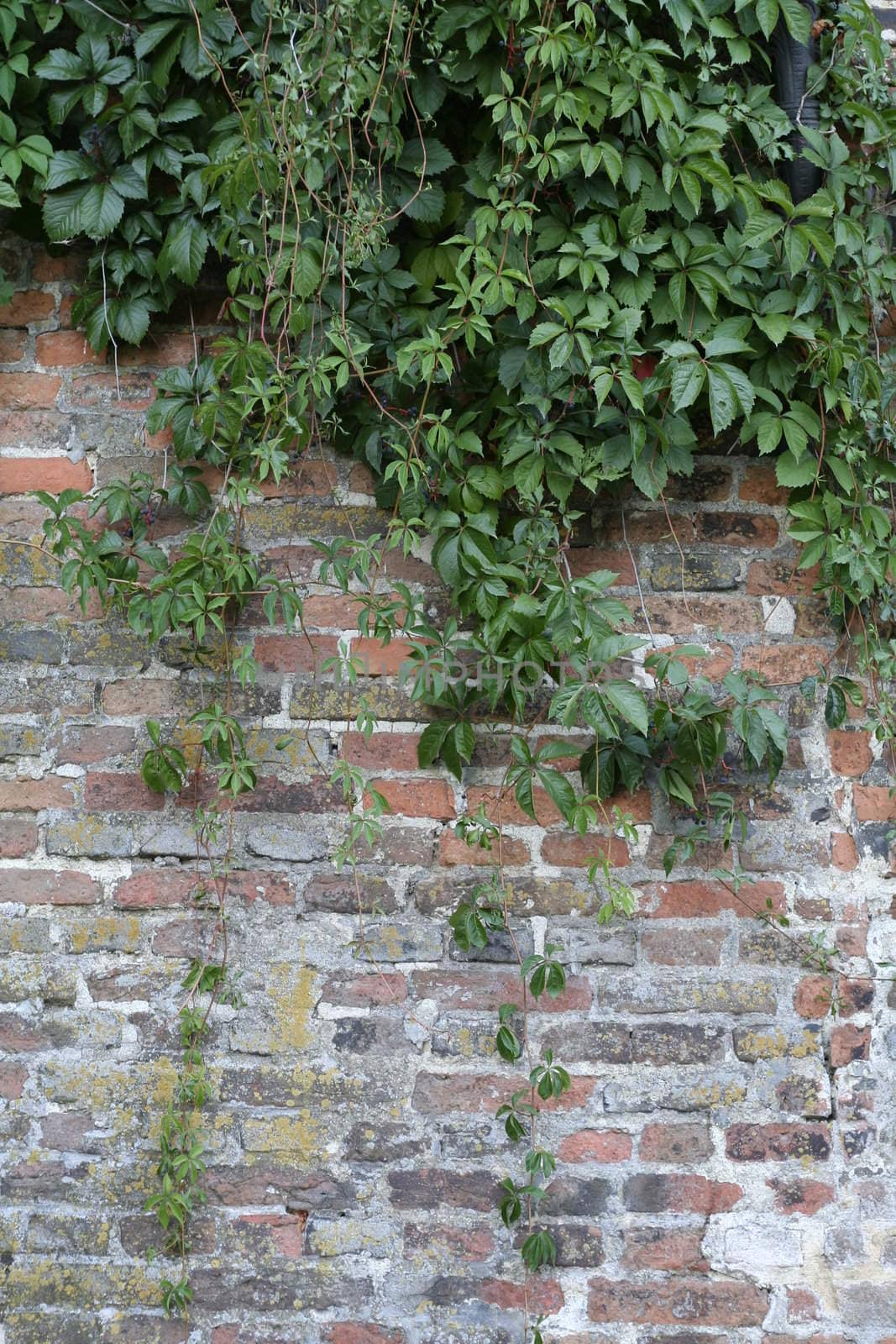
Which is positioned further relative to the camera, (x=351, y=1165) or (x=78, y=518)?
(x=78, y=518)

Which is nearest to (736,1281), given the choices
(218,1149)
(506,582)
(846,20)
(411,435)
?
(218,1149)

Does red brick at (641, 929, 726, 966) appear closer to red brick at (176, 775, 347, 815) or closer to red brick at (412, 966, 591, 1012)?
red brick at (412, 966, 591, 1012)

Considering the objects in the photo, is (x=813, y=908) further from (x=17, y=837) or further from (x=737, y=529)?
(x=17, y=837)

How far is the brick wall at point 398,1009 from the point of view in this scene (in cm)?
201

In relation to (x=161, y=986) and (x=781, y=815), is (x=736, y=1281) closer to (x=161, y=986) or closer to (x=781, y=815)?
(x=781, y=815)

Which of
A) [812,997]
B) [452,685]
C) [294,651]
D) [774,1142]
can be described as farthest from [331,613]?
[774,1142]

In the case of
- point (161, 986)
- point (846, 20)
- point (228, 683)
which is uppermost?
point (846, 20)

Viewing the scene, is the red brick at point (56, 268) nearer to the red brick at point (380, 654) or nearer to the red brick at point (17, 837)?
the red brick at point (380, 654)

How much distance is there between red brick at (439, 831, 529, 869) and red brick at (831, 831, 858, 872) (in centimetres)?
60

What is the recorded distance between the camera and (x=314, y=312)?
6.84 feet

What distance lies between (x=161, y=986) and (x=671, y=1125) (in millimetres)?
1012

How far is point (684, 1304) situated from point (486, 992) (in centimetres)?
67

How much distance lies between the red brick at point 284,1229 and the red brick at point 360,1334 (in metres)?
0.14

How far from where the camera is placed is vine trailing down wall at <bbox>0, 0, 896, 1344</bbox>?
2.00 metres
